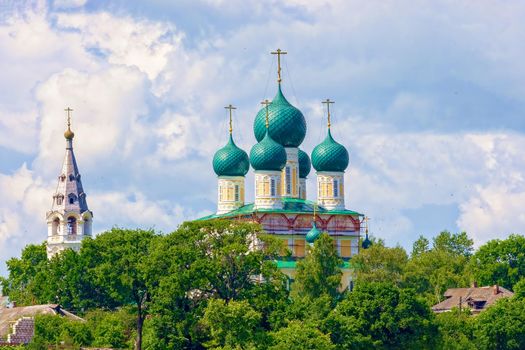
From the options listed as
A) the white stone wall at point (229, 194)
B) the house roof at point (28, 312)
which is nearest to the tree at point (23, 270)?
the white stone wall at point (229, 194)

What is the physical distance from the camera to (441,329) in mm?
70688

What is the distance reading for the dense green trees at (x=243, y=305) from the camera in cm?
6662

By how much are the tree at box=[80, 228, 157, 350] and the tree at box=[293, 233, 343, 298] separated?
6.89m

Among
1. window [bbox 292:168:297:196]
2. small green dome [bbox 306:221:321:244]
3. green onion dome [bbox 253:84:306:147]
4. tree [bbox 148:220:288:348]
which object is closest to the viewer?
tree [bbox 148:220:288:348]

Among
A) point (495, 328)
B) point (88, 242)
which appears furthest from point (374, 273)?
point (88, 242)

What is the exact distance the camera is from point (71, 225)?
315 ft

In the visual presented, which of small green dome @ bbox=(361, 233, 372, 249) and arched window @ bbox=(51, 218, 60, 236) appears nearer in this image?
small green dome @ bbox=(361, 233, 372, 249)

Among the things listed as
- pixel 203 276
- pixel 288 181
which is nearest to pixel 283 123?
pixel 288 181

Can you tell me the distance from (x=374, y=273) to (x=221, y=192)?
1283 centimetres

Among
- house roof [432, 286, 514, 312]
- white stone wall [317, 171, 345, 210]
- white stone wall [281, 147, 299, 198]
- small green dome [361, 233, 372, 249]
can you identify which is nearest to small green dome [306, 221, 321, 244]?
white stone wall [281, 147, 299, 198]

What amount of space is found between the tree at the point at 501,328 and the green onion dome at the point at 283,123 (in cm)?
1886

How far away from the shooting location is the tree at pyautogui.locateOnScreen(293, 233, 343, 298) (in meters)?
74.9

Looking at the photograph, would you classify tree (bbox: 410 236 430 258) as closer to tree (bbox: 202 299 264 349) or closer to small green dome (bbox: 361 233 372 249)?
small green dome (bbox: 361 233 372 249)

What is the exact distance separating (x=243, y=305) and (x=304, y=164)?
2622 centimetres
